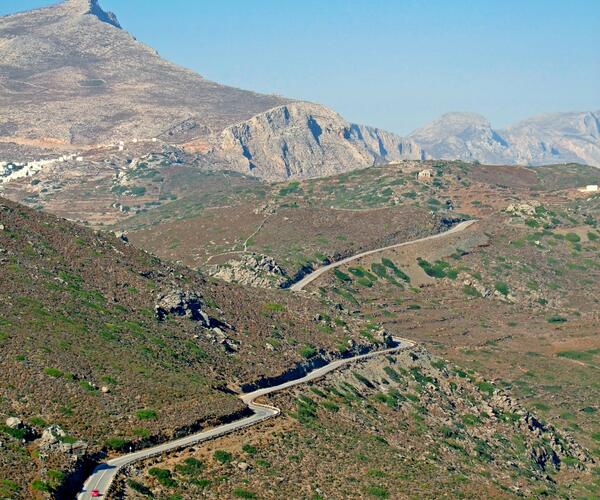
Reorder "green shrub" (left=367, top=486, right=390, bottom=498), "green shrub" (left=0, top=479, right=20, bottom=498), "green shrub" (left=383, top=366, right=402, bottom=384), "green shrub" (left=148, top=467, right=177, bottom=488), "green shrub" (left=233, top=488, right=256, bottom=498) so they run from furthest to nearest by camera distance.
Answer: "green shrub" (left=383, top=366, right=402, bottom=384)
"green shrub" (left=367, top=486, right=390, bottom=498)
"green shrub" (left=233, top=488, right=256, bottom=498)
"green shrub" (left=148, top=467, right=177, bottom=488)
"green shrub" (left=0, top=479, right=20, bottom=498)

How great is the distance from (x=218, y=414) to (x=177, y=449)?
8592mm

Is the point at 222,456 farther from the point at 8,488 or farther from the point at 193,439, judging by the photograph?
the point at 8,488

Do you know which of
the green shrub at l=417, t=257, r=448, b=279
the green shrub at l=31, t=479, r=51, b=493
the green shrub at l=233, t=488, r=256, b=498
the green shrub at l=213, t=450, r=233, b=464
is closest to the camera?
the green shrub at l=31, t=479, r=51, b=493

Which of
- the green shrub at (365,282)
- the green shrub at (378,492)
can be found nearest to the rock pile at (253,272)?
the green shrub at (365,282)

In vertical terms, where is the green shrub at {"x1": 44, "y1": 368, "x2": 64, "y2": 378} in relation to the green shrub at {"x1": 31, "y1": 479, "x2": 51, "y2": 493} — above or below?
above

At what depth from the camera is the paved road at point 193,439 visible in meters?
64.1

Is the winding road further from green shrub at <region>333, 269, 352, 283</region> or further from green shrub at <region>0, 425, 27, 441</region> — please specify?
green shrub at <region>333, 269, 352, 283</region>

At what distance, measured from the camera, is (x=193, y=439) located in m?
75.1

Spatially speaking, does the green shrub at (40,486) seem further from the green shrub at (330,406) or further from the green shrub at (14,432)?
the green shrub at (330,406)

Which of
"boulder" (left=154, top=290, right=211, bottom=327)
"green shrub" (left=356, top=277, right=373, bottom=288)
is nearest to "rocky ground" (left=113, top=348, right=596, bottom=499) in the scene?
"boulder" (left=154, top=290, right=211, bottom=327)

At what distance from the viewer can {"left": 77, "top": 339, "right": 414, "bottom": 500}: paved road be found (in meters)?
64.1

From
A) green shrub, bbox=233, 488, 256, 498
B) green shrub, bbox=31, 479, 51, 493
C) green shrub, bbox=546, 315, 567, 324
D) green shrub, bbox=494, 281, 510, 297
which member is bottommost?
green shrub, bbox=546, 315, 567, 324

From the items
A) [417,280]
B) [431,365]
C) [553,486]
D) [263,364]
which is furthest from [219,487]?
[417,280]

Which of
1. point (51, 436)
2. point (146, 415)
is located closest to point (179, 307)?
point (146, 415)
